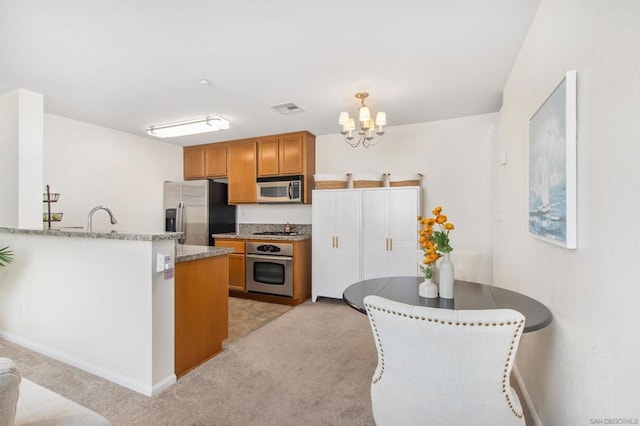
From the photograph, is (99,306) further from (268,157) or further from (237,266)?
(268,157)

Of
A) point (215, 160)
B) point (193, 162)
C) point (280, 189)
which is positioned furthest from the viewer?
point (193, 162)

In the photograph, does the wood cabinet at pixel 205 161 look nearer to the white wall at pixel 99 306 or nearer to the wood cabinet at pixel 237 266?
the wood cabinet at pixel 237 266

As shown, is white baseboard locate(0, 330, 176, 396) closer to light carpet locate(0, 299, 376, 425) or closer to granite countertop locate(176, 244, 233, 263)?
light carpet locate(0, 299, 376, 425)

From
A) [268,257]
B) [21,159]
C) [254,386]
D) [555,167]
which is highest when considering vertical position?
[21,159]

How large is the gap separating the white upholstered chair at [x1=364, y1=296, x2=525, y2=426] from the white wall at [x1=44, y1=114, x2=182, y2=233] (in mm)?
3417

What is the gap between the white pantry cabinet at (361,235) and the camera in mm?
3674

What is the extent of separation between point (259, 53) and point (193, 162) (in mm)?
3476

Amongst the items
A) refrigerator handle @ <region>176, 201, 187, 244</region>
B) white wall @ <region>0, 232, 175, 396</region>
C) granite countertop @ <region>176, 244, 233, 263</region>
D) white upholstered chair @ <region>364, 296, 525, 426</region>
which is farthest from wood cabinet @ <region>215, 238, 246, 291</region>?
white upholstered chair @ <region>364, 296, 525, 426</region>

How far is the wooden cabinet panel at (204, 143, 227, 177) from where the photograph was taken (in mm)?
4953

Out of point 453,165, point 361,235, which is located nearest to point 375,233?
point 361,235

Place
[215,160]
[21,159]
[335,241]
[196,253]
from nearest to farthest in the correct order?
[196,253] → [21,159] → [335,241] → [215,160]

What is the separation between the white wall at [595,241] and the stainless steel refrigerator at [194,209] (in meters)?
4.23

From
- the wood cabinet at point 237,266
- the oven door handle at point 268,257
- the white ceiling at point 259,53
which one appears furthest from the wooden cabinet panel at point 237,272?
the white ceiling at point 259,53

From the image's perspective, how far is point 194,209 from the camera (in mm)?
4715
